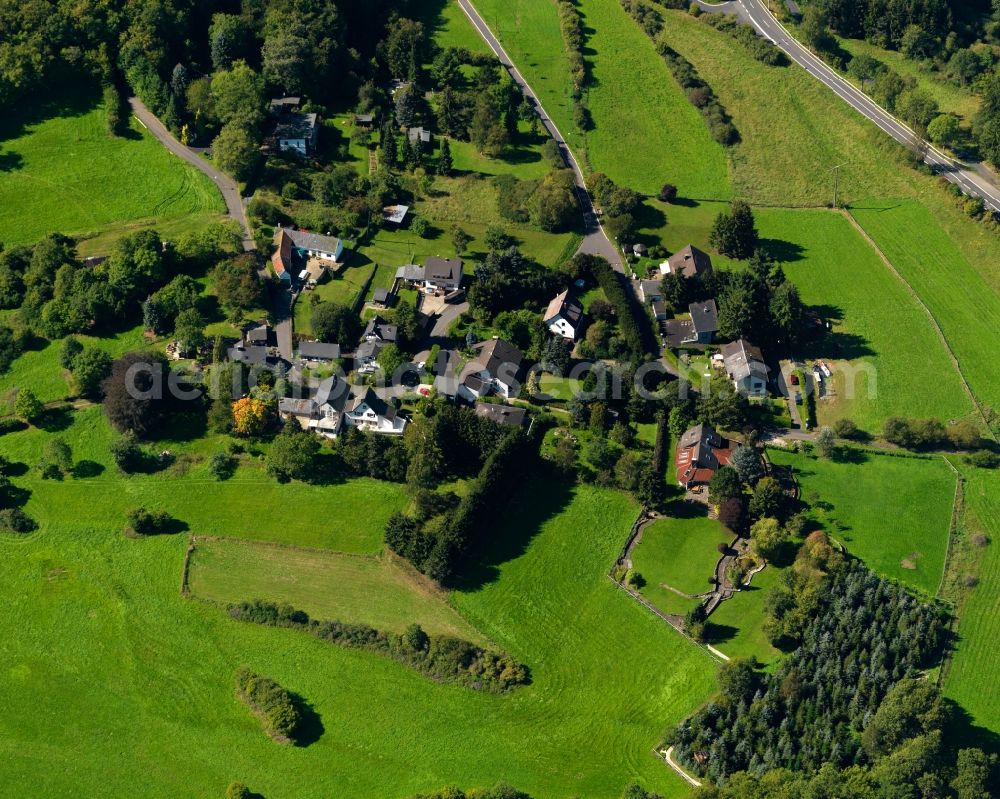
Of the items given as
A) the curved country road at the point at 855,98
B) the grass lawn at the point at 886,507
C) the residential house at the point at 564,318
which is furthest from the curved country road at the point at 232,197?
the curved country road at the point at 855,98

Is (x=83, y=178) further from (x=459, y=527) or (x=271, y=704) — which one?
(x=271, y=704)

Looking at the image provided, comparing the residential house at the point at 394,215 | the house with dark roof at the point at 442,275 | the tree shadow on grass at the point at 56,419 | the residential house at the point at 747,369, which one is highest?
the residential house at the point at 394,215

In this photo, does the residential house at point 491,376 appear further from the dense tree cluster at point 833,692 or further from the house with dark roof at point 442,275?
the dense tree cluster at point 833,692

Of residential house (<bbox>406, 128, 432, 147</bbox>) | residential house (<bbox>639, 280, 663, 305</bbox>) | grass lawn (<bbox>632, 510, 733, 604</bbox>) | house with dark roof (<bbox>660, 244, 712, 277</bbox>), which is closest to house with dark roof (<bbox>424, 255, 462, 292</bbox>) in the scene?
residential house (<bbox>639, 280, 663, 305</bbox>)

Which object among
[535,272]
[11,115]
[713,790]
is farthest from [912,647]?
[11,115]

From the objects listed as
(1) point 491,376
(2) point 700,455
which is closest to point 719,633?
(2) point 700,455
